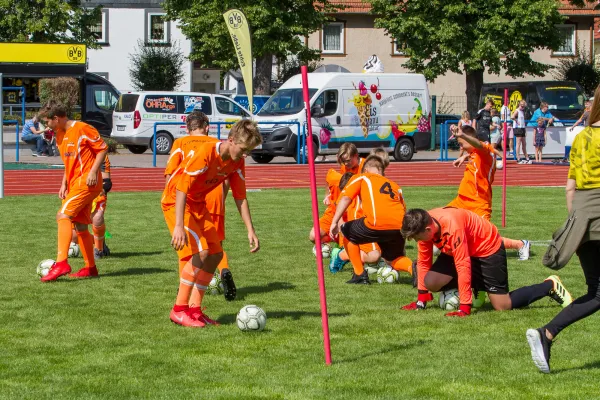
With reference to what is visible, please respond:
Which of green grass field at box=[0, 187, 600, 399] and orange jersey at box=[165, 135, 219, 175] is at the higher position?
orange jersey at box=[165, 135, 219, 175]

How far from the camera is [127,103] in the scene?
3300cm

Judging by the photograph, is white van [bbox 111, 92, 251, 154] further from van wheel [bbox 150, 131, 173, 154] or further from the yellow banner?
the yellow banner

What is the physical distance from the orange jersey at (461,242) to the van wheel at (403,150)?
→ 2291cm

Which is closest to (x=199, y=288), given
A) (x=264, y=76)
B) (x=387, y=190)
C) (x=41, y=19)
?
(x=387, y=190)

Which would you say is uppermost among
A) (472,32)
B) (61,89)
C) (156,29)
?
(156,29)

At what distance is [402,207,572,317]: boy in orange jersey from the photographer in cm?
815

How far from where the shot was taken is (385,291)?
9.85 m

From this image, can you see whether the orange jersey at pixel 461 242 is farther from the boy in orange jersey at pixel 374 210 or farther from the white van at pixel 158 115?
the white van at pixel 158 115

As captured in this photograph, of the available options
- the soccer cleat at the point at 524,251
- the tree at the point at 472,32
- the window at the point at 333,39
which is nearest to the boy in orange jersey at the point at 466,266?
the soccer cleat at the point at 524,251

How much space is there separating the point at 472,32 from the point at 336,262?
34.0 metres

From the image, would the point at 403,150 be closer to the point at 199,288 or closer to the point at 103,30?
the point at 199,288

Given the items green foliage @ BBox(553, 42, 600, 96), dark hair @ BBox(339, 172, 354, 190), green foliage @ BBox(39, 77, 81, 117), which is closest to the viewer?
dark hair @ BBox(339, 172, 354, 190)

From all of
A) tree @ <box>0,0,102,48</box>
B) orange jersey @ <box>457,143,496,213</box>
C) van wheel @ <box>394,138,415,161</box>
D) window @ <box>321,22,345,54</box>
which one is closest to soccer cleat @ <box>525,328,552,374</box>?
orange jersey @ <box>457,143,496,213</box>

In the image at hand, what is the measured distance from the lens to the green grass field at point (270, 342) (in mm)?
6164
